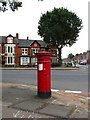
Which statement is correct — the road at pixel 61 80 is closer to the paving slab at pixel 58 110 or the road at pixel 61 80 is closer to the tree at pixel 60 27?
the paving slab at pixel 58 110

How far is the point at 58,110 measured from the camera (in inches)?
161

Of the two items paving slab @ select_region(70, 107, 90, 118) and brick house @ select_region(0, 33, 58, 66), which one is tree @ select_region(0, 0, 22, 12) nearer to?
paving slab @ select_region(70, 107, 90, 118)

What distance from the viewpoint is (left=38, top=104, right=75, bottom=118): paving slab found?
3.78 metres

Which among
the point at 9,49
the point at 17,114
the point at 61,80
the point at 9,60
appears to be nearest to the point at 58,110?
the point at 17,114

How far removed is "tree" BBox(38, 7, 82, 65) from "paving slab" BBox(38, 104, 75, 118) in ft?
103

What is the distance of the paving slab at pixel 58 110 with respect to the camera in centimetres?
378

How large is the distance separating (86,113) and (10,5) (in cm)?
579

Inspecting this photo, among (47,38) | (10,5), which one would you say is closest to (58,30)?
(47,38)

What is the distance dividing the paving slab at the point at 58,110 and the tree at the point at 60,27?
31385 mm

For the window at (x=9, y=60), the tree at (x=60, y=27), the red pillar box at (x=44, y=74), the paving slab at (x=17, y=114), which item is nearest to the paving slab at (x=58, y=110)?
the paving slab at (x=17, y=114)

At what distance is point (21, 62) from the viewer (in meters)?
44.6

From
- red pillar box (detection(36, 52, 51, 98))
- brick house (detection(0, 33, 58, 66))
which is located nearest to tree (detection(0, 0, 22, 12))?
red pillar box (detection(36, 52, 51, 98))

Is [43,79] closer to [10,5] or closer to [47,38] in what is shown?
[10,5]

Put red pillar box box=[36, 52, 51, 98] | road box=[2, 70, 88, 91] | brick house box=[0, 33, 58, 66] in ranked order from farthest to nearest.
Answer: brick house box=[0, 33, 58, 66] → road box=[2, 70, 88, 91] → red pillar box box=[36, 52, 51, 98]
